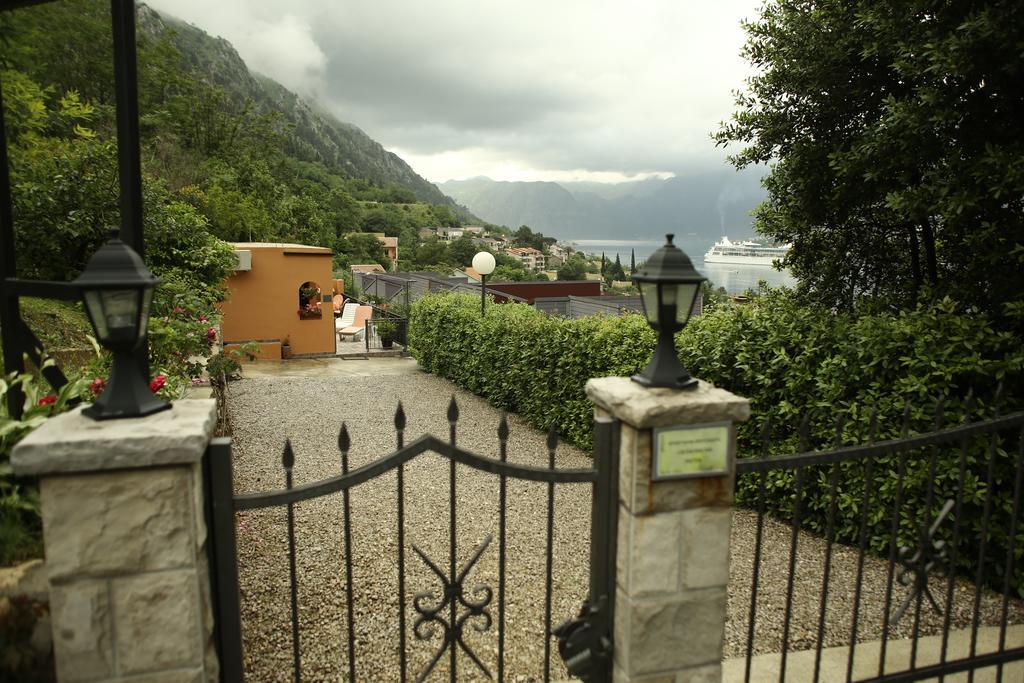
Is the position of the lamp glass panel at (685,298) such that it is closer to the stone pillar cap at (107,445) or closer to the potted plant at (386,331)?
the stone pillar cap at (107,445)

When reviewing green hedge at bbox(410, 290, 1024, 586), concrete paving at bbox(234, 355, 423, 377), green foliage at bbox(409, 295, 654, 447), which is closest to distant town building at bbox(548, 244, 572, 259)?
concrete paving at bbox(234, 355, 423, 377)

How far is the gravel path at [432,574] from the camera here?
354 centimetres

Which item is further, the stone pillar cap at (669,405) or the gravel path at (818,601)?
the gravel path at (818,601)

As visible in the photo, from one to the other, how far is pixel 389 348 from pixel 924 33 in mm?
14514

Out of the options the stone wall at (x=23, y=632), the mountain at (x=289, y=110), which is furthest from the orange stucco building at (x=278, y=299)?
the mountain at (x=289, y=110)

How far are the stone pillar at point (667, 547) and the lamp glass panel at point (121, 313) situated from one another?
1569 mm

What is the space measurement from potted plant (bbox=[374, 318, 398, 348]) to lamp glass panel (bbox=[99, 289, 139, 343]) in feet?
51.3

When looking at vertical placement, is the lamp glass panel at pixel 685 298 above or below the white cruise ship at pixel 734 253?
below

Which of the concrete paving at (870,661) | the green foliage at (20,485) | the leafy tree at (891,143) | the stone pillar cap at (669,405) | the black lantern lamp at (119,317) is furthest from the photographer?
the leafy tree at (891,143)

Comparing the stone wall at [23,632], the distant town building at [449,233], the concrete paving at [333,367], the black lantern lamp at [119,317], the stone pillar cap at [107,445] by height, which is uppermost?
the distant town building at [449,233]

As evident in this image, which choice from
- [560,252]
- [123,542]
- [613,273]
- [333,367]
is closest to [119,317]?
[123,542]

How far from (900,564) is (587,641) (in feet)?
7.02

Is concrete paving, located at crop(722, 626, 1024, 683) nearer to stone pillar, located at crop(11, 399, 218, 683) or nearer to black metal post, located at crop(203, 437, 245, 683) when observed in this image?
black metal post, located at crop(203, 437, 245, 683)

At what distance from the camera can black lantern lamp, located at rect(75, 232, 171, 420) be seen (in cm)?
181
